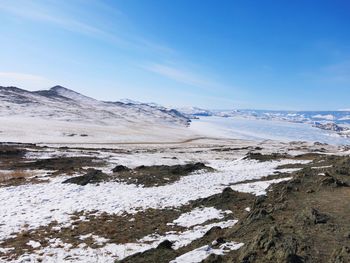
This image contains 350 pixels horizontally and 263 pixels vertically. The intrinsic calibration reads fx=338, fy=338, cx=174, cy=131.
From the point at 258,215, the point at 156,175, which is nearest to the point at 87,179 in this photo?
the point at 156,175

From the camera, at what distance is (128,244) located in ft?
48.5

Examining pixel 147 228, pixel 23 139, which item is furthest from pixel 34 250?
pixel 23 139

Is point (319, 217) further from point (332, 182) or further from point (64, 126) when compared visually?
point (64, 126)

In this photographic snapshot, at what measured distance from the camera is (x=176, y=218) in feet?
60.0

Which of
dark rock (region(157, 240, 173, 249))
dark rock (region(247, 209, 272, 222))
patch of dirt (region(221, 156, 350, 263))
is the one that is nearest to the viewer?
patch of dirt (region(221, 156, 350, 263))

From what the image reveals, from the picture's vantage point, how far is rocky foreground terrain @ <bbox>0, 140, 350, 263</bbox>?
11531 millimetres

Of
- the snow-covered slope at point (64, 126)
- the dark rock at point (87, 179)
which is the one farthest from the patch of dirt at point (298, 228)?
the snow-covered slope at point (64, 126)

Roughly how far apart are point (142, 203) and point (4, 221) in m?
7.77

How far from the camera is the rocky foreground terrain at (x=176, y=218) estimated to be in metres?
→ 11.5

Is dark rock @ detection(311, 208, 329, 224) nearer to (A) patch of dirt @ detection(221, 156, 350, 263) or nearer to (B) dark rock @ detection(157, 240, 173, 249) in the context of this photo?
(A) patch of dirt @ detection(221, 156, 350, 263)

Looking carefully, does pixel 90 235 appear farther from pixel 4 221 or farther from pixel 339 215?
pixel 339 215

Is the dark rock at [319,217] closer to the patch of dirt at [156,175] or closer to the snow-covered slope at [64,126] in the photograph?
the patch of dirt at [156,175]

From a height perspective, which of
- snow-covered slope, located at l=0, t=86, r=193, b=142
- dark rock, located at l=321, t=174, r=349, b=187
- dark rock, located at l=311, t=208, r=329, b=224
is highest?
dark rock, located at l=321, t=174, r=349, b=187

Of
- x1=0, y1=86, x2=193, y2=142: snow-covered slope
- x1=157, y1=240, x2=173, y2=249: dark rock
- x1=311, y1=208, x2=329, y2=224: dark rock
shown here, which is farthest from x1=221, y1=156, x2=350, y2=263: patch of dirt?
x1=0, y1=86, x2=193, y2=142: snow-covered slope
